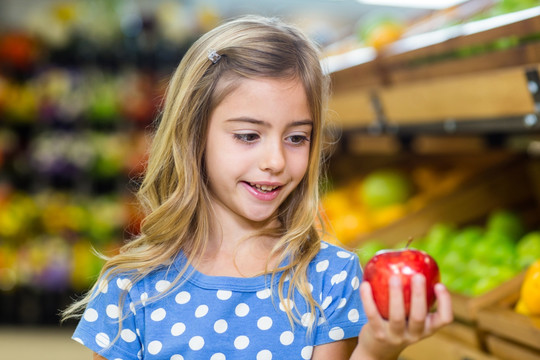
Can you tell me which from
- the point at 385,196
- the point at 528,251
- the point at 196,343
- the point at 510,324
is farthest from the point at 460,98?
the point at 385,196

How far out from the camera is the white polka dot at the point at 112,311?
1.39 m

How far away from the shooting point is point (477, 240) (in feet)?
8.09

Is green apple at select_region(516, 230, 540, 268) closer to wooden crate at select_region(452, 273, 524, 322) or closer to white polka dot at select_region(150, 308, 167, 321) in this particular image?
wooden crate at select_region(452, 273, 524, 322)

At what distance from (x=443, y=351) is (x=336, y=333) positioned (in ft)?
2.57

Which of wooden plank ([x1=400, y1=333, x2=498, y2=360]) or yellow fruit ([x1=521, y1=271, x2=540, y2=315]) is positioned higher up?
yellow fruit ([x1=521, y1=271, x2=540, y2=315])

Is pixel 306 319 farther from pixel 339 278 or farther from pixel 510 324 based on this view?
pixel 510 324

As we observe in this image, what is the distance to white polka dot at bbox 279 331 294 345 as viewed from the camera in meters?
1.35

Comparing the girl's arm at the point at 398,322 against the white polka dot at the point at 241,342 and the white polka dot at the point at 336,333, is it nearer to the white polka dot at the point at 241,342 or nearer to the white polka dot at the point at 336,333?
the white polka dot at the point at 336,333

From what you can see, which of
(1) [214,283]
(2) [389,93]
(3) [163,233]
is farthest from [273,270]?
(2) [389,93]

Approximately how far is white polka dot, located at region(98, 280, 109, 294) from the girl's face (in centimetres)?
33

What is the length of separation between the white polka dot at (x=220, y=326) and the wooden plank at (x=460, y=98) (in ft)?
3.14

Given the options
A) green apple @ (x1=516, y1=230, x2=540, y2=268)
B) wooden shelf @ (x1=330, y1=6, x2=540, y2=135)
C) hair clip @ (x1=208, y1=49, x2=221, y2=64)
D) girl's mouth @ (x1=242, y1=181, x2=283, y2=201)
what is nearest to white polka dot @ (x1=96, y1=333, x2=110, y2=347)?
girl's mouth @ (x1=242, y1=181, x2=283, y2=201)

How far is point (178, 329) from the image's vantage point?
4.48ft

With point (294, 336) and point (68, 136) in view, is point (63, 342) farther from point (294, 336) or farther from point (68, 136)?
point (294, 336)
